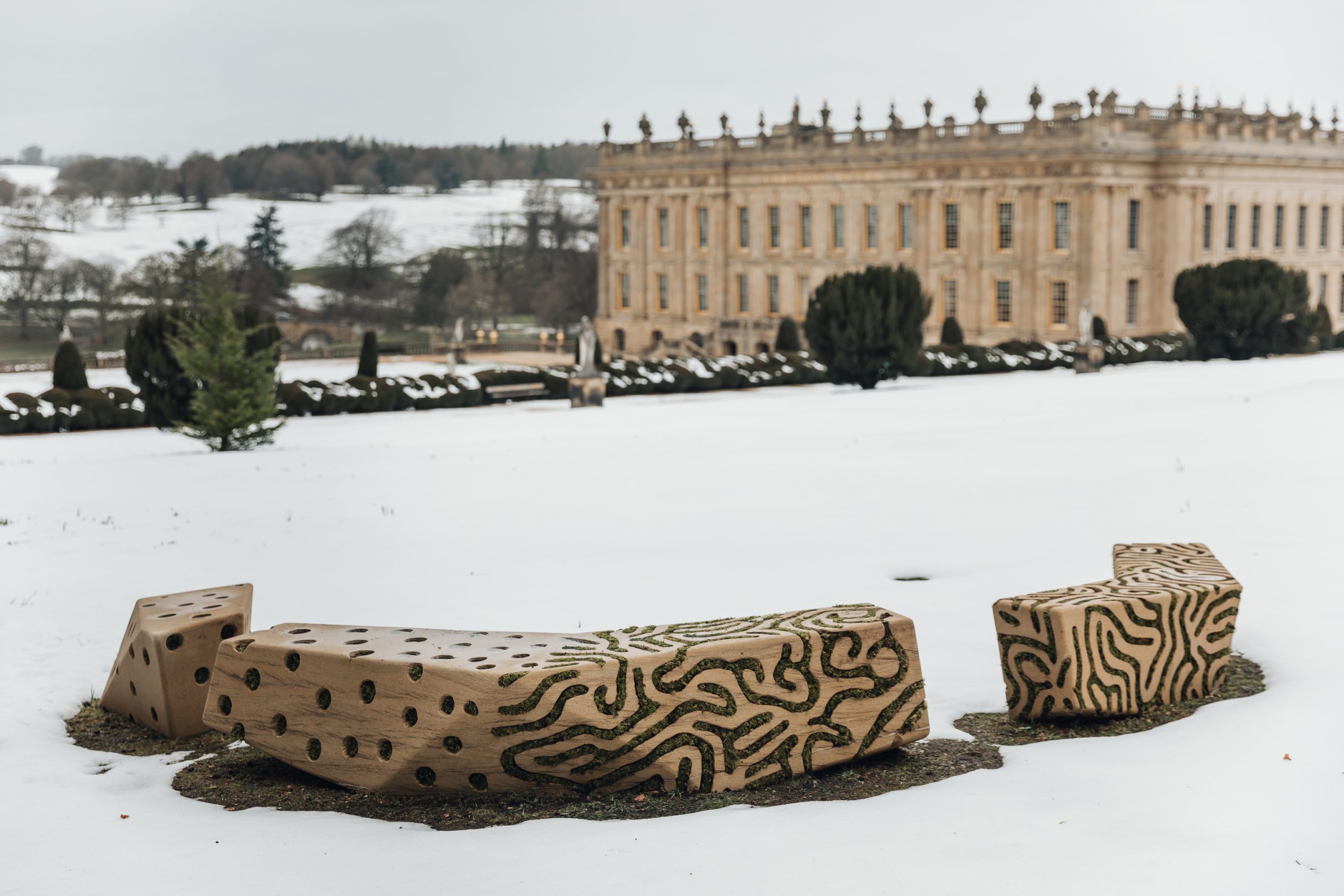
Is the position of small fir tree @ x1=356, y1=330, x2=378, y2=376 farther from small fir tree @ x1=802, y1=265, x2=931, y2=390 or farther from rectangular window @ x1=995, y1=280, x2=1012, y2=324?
rectangular window @ x1=995, y1=280, x2=1012, y2=324

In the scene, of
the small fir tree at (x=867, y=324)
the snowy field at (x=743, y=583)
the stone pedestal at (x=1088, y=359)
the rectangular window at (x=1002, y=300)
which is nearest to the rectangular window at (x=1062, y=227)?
the rectangular window at (x=1002, y=300)

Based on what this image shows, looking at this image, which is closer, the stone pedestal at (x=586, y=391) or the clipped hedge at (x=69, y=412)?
the clipped hedge at (x=69, y=412)

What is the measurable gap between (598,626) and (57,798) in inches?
174

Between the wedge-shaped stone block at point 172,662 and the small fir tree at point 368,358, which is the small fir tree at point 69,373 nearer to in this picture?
the small fir tree at point 368,358

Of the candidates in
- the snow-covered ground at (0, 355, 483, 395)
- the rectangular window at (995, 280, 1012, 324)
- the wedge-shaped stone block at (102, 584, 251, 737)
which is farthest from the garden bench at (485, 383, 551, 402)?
the rectangular window at (995, 280, 1012, 324)

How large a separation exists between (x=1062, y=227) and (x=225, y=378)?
167 ft

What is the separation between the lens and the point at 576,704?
7.68 metres

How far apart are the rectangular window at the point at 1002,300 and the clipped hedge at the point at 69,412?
43787mm

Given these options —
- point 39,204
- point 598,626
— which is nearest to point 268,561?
point 598,626

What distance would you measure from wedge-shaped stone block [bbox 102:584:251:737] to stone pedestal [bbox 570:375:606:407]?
2909 cm

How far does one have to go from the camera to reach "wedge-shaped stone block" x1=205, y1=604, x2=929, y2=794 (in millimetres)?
7691

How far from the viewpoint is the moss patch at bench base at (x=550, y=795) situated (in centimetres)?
766

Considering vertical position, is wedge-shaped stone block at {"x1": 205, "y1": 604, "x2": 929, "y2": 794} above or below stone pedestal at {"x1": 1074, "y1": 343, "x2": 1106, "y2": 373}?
above

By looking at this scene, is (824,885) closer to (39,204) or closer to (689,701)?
(689,701)
